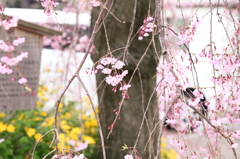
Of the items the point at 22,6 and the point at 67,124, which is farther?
the point at 22,6

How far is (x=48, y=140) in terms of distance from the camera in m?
2.92

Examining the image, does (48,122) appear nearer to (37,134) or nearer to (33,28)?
(37,134)

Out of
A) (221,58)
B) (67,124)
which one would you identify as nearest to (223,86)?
(221,58)

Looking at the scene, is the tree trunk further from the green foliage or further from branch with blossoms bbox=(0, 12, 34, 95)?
branch with blossoms bbox=(0, 12, 34, 95)

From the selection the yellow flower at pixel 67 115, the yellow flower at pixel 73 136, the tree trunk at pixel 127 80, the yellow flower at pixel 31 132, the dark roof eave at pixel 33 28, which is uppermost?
the dark roof eave at pixel 33 28

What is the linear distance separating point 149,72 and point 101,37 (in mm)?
431

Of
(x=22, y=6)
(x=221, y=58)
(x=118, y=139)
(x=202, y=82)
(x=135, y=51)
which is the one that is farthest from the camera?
(x=22, y=6)

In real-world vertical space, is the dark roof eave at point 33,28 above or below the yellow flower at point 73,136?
above

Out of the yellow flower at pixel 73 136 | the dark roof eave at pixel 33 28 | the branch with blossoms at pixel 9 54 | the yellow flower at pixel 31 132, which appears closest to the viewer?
the branch with blossoms at pixel 9 54

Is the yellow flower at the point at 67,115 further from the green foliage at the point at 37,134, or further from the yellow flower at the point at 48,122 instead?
the yellow flower at the point at 48,122

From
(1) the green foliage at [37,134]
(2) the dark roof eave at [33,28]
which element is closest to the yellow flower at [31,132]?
(1) the green foliage at [37,134]

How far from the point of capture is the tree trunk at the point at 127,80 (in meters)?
2.58

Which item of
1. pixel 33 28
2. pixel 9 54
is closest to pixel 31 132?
pixel 33 28

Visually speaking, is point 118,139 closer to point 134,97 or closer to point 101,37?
point 134,97
